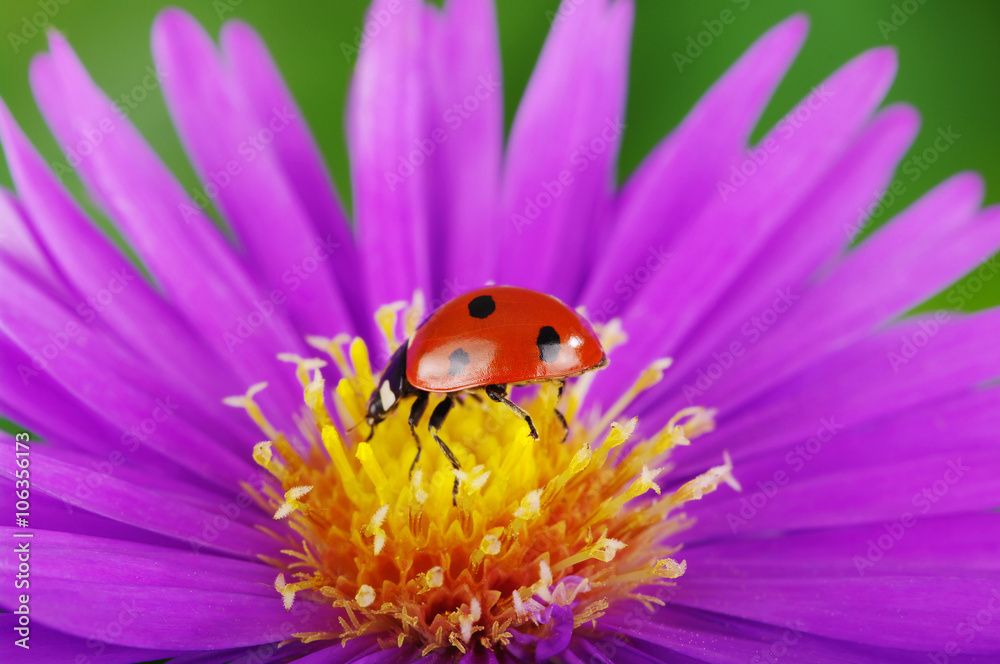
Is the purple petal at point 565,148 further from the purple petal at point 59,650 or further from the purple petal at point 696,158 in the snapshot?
the purple petal at point 59,650

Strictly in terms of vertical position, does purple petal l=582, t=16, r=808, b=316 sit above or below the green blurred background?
below

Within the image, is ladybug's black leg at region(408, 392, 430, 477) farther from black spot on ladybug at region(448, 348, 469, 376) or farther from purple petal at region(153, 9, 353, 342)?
purple petal at region(153, 9, 353, 342)

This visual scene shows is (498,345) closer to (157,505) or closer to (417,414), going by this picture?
(417,414)

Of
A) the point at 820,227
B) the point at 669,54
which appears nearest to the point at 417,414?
the point at 820,227

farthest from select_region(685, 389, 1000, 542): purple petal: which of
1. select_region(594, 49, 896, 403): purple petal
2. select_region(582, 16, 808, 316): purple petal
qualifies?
select_region(582, 16, 808, 316): purple petal

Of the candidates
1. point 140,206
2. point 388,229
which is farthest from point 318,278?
point 140,206

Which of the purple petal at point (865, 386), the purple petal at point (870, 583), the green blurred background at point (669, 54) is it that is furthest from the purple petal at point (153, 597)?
the green blurred background at point (669, 54)

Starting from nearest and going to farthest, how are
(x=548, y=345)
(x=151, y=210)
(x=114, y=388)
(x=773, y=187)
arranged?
(x=548, y=345) < (x=114, y=388) < (x=151, y=210) < (x=773, y=187)

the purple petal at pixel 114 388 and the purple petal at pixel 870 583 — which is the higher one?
the purple petal at pixel 114 388
